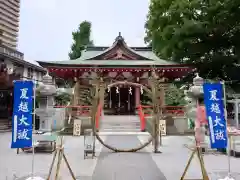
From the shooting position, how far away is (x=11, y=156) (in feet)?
33.3

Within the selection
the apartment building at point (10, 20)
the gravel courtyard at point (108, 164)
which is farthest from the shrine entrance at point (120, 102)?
the apartment building at point (10, 20)

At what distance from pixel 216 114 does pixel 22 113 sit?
5437 mm

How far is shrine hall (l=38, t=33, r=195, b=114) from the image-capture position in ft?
67.3

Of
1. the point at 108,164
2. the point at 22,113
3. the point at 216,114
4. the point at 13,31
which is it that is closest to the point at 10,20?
the point at 13,31

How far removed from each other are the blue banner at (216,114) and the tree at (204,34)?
52.4 feet

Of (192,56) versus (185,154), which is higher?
(192,56)

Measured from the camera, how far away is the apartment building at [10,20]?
42094 mm

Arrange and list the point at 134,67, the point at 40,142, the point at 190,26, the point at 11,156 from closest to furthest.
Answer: the point at 11,156
the point at 40,142
the point at 134,67
the point at 190,26

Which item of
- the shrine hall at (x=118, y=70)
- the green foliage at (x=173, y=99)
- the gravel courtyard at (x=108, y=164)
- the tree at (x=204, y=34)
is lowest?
the gravel courtyard at (x=108, y=164)

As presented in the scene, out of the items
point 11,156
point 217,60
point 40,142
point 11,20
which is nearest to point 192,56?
point 217,60

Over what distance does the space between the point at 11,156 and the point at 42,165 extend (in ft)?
7.31

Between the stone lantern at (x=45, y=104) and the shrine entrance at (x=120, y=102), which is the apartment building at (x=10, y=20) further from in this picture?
the stone lantern at (x=45, y=104)

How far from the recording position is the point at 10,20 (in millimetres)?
44000

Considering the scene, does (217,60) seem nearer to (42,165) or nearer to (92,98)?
(92,98)
